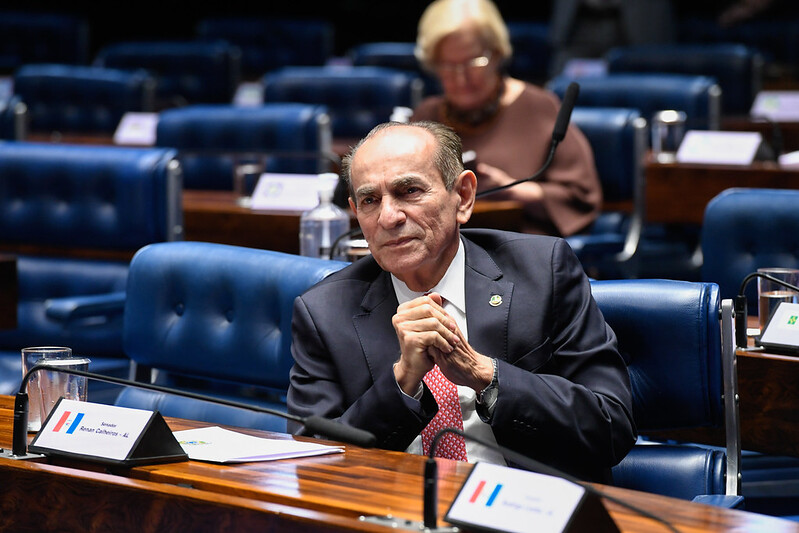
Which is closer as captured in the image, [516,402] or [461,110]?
[516,402]

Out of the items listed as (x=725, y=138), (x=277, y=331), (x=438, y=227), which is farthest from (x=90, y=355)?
(x=725, y=138)

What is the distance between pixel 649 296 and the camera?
88.1 inches

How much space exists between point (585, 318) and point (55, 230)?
2.28 meters

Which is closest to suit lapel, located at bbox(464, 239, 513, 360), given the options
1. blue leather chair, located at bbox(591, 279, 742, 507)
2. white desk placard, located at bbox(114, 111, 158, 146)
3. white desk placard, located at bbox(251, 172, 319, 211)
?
blue leather chair, located at bbox(591, 279, 742, 507)

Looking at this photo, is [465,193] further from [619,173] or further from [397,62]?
[397,62]

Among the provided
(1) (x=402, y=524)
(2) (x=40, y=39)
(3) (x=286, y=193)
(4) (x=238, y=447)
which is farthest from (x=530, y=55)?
(1) (x=402, y=524)

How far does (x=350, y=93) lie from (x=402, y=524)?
16.5 feet

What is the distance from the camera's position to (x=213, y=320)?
2557mm

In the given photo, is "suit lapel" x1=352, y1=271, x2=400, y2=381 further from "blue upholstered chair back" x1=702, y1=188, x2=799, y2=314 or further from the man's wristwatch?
"blue upholstered chair back" x1=702, y1=188, x2=799, y2=314

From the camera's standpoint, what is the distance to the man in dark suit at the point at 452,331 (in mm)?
1967

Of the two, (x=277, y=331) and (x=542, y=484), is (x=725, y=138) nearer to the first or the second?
(x=277, y=331)

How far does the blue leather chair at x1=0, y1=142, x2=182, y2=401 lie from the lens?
12.4 ft

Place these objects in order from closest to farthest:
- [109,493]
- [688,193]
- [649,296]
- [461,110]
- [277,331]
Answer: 1. [109,493]
2. [649,296]
3. [277,331]
4. [461,110]
5. [688,193]

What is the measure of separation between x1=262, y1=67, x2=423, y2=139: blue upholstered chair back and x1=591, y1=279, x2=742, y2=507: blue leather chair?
4095 mm
